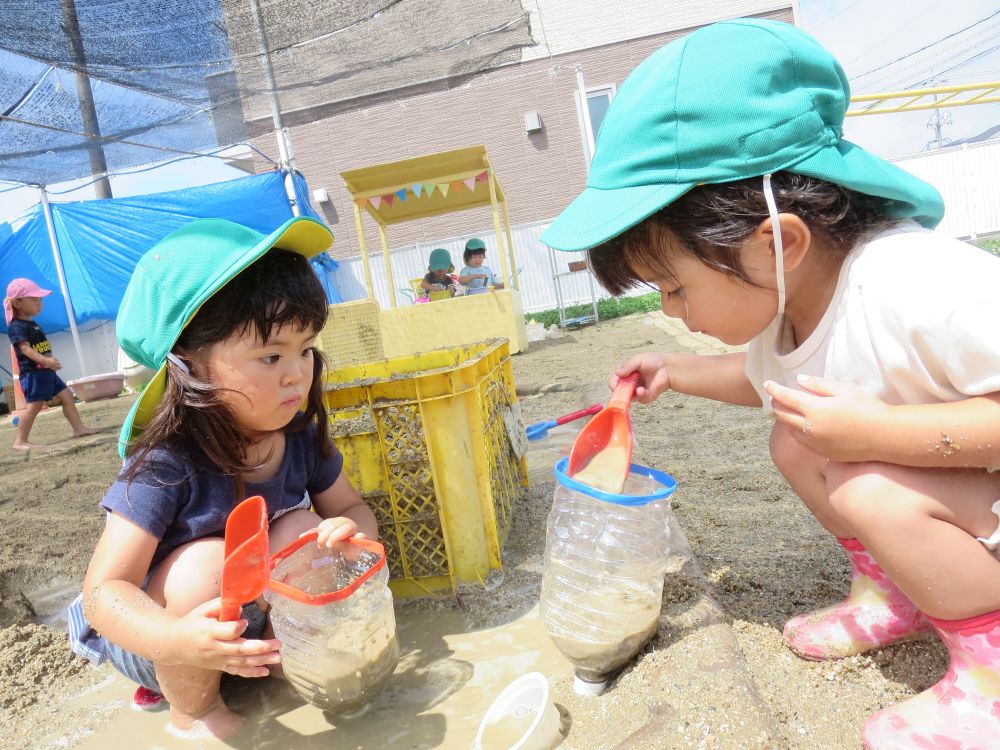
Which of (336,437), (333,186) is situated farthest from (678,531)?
(333,186)

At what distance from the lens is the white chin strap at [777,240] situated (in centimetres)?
110

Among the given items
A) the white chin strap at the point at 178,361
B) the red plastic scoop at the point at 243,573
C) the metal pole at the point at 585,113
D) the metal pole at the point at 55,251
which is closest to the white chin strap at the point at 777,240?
the red plastic scoop at the point at 243,573

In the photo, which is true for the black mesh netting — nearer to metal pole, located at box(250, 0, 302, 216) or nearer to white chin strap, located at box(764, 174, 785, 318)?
metal pole, located at box(250, 0, 302, 216)

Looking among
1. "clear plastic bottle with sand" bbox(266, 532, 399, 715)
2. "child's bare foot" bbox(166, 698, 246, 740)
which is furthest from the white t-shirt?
"child's bare foot" bbox(166, 698, 246, 740)

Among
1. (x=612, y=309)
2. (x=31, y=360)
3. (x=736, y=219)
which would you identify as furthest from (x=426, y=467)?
(x=612, y=309)

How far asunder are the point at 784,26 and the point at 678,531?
1277 millimetres

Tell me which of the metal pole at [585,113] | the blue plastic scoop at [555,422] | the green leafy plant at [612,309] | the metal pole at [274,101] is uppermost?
the metal pole at [585,113]

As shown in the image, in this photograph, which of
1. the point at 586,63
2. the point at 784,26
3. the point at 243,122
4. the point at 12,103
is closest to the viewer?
the point at 784,26

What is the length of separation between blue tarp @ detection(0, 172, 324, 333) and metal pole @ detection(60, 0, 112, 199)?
1476 mm

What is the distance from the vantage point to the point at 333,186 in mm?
15070

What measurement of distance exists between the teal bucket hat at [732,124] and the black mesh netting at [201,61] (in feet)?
14.3

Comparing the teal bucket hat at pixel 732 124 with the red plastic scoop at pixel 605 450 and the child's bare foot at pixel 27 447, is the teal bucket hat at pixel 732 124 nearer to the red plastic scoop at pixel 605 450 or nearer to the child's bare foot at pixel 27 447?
the red plastic scoop at pixel 605 450

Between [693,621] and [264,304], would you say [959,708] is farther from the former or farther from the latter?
[264,304]

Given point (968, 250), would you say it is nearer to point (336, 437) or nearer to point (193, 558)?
point (336, 437)
